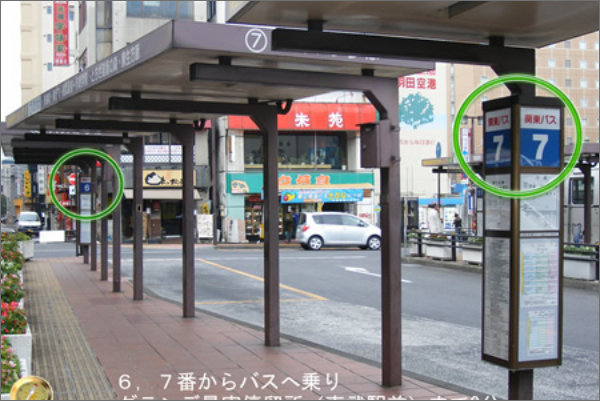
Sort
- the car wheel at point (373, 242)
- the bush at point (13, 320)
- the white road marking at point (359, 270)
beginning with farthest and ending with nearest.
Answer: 1. the car wheel at point (373, 242)
2. the white road marking at point (359, 270)
3. the bush at point (13, 320)

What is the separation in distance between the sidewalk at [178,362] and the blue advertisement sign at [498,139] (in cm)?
248

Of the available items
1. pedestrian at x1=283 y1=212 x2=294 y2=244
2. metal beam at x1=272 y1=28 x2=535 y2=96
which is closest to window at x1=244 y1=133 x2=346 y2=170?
pedestrian at x1=283 y1=212 x2=294 y2=244

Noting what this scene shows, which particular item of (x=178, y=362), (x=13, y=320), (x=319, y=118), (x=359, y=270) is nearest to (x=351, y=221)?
(x=319, y=118)

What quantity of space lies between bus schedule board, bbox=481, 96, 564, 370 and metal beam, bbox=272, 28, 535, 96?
0.28 m

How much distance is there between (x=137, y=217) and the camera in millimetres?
14305

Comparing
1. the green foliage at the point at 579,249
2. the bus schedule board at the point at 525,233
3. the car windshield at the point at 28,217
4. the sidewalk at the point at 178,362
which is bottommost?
the sidewalk at the point at 178,362

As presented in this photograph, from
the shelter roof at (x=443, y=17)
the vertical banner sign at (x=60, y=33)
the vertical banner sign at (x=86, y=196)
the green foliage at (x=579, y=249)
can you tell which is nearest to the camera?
the shelter roof at (x=443, y=17)

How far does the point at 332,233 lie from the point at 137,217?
1891 centimetres

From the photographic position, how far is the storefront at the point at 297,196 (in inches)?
1588

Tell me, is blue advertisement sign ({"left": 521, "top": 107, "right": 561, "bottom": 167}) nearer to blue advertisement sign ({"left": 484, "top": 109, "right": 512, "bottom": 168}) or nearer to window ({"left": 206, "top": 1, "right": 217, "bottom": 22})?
blue advertisement sign ({"left": 484, "top": 109, "right": 512, "bottom": 168})

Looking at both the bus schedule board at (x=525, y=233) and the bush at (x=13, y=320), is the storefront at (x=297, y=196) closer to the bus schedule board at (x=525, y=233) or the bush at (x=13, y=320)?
the bush at (x=13, y=320)

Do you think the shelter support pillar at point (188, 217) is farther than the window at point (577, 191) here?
No

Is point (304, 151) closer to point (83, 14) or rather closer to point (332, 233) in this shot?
point (332, 233)

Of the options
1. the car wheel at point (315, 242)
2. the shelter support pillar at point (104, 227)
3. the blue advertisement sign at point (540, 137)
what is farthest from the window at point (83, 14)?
the blue advertisement sign at point (540, 137)
